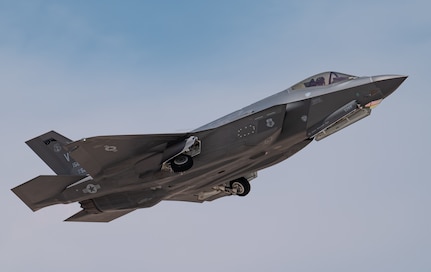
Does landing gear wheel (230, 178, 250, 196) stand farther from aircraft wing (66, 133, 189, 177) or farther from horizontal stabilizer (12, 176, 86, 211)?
horizontal stabilizer (12, 176, 86, 211)

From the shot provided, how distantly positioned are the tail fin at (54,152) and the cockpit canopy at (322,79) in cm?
990

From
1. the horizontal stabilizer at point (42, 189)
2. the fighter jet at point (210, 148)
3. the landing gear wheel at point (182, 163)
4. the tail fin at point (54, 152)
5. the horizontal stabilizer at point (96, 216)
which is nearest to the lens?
the fighter jet at point (210, 148)

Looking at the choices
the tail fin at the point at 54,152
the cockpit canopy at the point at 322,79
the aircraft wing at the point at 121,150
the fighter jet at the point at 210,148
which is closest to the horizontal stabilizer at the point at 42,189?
the fighter jet at the point at 210,148

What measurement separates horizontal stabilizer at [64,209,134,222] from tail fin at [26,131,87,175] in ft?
5.65

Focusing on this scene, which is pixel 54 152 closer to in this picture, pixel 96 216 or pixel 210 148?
pixel 96 216

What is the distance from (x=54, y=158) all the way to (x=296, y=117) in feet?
35.6

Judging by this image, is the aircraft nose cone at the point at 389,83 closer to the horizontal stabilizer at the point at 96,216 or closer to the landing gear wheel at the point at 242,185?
the landing gear wheel at the point at 242,185

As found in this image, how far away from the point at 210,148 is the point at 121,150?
316cm

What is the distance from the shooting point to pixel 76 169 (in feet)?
123

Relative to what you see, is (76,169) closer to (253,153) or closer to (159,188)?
(159,188)

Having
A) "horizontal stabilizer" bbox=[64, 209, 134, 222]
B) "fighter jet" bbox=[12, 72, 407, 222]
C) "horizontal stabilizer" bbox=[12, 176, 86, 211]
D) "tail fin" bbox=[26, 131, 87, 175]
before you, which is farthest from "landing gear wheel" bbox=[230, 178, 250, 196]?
"tail fin" bbox=[26, 131, 87, 175]

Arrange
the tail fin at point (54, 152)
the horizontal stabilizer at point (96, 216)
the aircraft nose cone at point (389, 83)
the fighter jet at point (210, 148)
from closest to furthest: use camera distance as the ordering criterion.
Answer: the aircraft nose cone at point (389, 83), the fighter jet at point (210, 148), the horizontal stabilizer at point (96, 216), the tail fin at point (54, 152)

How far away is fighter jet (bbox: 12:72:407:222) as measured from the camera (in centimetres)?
3200

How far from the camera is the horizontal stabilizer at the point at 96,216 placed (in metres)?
36.8
